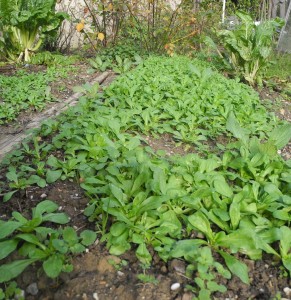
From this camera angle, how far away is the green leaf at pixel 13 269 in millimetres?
1532

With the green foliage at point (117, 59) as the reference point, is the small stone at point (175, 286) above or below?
below

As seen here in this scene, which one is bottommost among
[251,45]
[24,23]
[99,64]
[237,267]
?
[237,267]

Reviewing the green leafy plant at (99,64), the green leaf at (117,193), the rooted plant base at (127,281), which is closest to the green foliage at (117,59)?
the green leafy plant at (99,64)

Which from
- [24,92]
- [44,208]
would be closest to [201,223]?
[44,208]

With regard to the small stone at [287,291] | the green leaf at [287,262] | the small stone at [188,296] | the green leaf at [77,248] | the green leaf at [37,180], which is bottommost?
the small stone at [287,291]

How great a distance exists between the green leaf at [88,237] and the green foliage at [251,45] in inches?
153

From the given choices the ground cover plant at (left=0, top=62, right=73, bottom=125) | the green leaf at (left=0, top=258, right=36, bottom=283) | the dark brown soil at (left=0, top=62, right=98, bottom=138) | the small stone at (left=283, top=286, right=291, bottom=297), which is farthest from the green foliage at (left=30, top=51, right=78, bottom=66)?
the small stone at (left=283, top=286, right=291, bottom=297)

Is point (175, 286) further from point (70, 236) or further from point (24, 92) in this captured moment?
point (24, 92)

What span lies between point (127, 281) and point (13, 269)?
0.50m

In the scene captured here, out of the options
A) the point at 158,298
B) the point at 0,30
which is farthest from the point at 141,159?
the point at 0,30

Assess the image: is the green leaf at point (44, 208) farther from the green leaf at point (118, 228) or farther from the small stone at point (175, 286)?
the small stone at point (175, 286)

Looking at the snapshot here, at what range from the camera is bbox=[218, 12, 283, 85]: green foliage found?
15.9 feet

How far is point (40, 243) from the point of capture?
5.58 ft

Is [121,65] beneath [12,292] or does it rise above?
above
